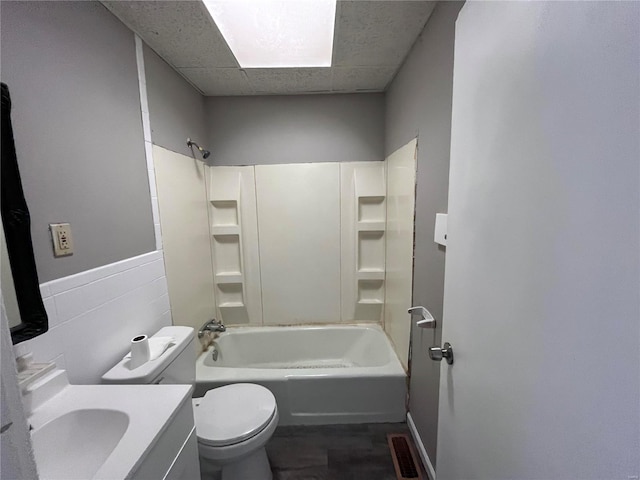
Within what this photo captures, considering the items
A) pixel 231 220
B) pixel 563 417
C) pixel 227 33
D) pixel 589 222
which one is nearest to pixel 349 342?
pixel 231 220

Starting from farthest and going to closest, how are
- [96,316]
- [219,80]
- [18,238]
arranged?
[219,80] → [96,316] → [18,238]

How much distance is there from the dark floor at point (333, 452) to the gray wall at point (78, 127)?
4.65ft

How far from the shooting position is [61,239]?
2.89 feet

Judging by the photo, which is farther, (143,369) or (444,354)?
(143,369)

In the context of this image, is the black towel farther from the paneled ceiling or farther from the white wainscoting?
the paneled ceiling

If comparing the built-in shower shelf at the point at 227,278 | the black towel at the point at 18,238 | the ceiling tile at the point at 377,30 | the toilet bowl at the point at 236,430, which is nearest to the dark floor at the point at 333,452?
the toilet bowl at the point at 236,430

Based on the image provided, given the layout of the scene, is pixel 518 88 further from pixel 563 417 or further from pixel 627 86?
pixel 563 417

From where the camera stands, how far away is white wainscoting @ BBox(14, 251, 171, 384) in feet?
2.79

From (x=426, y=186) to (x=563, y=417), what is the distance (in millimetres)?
1078

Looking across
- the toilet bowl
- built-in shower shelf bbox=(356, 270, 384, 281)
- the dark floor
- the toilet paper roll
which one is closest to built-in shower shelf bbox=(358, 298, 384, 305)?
built-in shower shelf bbox=(356, 270, 384, 281)

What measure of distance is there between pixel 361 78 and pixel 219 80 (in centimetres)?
102

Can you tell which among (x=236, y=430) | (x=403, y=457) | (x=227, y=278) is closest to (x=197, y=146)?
(x=227, y=278)

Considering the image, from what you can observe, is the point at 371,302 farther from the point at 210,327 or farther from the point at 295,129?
the point at 295,129

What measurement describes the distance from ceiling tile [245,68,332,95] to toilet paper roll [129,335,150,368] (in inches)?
66.2
